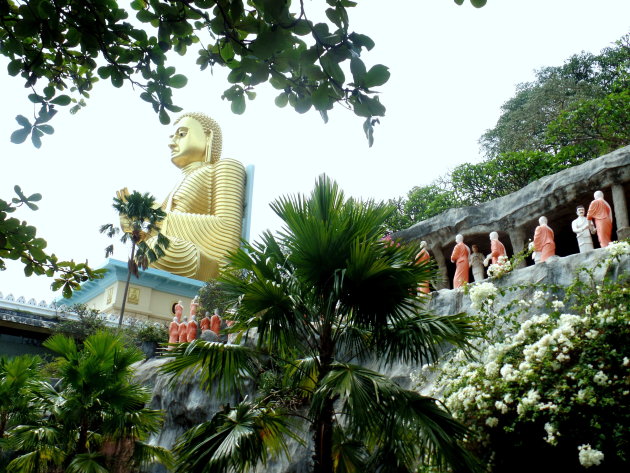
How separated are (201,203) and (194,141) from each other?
324 centimetres

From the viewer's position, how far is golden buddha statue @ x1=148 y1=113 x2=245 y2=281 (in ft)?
86.2

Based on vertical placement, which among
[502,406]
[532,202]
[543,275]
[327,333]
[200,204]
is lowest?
[502,406]

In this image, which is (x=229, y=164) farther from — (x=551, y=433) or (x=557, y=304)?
(x=551, y=433)

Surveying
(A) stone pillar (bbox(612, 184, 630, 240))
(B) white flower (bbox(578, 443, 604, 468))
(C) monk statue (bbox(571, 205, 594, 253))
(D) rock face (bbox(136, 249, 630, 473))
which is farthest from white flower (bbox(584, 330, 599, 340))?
(A) stone pillar (bbox(612, 184, 630, 240))

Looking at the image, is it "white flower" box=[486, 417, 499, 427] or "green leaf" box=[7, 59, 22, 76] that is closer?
"green leaf" box=[7, 59, 22, 76]

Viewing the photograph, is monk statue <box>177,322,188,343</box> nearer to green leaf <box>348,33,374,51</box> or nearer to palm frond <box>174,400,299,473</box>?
palm frond <box>174,400,299,473</box>

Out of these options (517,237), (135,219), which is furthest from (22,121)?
(135,219)

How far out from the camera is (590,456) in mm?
5395

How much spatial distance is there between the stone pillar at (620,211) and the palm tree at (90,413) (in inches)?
308

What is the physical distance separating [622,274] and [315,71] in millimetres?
5786

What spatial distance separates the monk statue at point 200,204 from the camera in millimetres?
26250

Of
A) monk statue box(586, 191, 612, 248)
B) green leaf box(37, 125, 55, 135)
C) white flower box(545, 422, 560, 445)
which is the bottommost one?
white flower box(545, 422, 560, 445)

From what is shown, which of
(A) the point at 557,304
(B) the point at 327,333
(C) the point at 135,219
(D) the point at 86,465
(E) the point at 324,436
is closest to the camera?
(E) the point at 324,436

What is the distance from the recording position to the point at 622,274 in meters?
7.15
